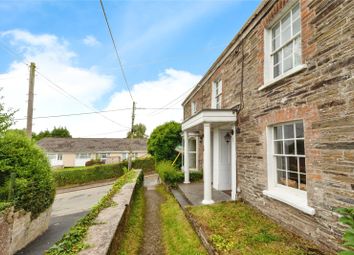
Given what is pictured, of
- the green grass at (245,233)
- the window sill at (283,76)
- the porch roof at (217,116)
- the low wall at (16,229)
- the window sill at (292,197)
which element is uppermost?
the window sill at (283,76)

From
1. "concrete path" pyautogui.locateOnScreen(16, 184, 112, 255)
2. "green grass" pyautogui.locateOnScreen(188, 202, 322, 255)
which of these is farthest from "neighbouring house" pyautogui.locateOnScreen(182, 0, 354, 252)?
"concrete path" pyautogui.locateOnScreen(16, 184, 112, 255)

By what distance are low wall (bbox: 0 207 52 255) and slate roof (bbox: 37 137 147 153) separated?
37264 mm

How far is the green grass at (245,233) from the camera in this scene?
13.1 feet

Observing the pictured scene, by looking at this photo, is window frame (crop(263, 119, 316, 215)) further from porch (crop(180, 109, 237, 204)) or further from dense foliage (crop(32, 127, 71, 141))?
dense foliage (crop(32, 127, 71, 141))

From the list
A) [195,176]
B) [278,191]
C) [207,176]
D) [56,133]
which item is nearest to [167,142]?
[195,176]

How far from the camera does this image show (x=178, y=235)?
5.44m

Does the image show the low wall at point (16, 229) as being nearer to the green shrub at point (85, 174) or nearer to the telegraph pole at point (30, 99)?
the telegraph pole at point (30, 99)

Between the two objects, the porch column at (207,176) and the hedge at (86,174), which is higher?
the porch column at (207,176)

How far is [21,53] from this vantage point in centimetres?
1359

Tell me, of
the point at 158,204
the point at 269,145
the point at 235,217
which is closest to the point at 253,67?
the point at 269,145

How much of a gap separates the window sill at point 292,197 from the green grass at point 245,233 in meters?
0.67

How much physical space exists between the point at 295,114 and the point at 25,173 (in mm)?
9202

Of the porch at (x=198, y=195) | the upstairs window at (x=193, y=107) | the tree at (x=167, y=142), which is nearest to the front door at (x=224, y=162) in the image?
the porch at (x=198, y=195)

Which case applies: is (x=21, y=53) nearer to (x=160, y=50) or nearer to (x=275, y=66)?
(x=160, y=50)
